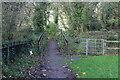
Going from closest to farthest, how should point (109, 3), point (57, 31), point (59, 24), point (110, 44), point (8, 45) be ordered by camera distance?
point (8, 45) < point (110, 44) < point (109, 3) < point (57, 31) < point (59, 24)

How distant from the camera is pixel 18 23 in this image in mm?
9258

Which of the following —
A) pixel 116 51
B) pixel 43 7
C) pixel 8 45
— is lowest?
pixel 116 51

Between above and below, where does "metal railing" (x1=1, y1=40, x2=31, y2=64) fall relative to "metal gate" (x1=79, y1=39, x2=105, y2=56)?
above

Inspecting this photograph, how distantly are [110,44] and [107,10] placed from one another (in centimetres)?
930

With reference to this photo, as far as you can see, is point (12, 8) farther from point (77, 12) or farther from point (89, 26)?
point (89, 26)

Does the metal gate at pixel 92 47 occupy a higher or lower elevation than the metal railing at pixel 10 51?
lower

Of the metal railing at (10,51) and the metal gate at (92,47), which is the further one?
the metal gate at (92,47)

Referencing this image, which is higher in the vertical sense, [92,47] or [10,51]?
[10,51]

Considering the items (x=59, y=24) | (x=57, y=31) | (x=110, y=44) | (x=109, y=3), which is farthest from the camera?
(x=59, y=24)

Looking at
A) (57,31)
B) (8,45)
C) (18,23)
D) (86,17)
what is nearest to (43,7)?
(57,31)

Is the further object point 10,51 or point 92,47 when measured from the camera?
point 92,47

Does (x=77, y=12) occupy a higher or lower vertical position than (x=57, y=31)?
higher

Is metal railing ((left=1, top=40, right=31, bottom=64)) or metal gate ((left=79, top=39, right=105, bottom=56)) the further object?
metal gate ((left=79, top=39, right=105, bottom=56))

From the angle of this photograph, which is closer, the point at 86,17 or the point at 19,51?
the point at 19,51
